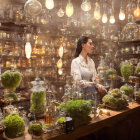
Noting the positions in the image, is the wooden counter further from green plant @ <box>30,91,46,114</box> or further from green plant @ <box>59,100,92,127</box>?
green plant @ <box>30,91,46,114</box>

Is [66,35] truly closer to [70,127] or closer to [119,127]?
[119,127]

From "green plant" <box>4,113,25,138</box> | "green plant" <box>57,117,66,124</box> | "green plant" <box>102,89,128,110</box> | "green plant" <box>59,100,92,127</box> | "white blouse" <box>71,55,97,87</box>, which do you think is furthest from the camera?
"white blouse" <box>71,55,97,87</box>

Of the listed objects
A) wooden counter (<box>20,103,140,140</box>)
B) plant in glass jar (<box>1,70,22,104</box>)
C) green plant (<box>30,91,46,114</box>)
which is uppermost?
plant in glass jar (<box>1,70,22,104</box>)

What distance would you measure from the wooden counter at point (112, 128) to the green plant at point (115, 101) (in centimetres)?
8

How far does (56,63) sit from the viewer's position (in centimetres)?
541

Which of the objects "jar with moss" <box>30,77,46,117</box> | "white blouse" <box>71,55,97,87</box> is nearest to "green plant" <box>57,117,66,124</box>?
"jar with moss" <box>30,77,46,117</box>

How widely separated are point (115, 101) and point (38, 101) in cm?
102

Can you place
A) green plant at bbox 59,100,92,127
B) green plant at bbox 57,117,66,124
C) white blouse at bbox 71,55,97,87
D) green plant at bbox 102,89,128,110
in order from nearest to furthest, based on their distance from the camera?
1. green plant at bbox 57,117,66,124
2. green plant at bbox 59,100,92,127
3. green plant at bbox 102,89,128,110
4. white blouse at bbox 71,55,97,87

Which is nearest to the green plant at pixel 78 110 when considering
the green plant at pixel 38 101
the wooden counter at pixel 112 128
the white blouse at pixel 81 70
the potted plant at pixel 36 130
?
the wooden counter at pixel 112 128

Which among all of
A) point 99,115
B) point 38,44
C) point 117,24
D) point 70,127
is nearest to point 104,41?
point 117,24

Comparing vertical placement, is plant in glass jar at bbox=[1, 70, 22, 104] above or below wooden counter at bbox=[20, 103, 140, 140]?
above

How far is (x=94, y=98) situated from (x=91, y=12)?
4789 mm

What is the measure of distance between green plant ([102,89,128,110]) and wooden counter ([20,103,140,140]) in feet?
0.26

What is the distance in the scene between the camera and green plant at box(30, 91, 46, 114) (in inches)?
65.5
